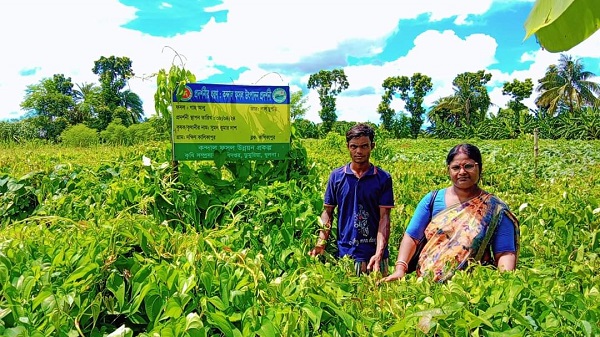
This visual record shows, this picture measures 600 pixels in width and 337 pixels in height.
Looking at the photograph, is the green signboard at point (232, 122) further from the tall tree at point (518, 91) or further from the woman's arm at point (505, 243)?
the tall tree at point (518, 91)

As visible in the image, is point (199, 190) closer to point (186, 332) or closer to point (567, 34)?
point (186, 332)

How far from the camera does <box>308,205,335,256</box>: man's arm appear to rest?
2709 millimetres

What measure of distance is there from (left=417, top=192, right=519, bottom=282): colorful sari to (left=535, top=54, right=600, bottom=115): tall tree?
32.7 meters

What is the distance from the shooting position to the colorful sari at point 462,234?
7.34 feet

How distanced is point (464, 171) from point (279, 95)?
66.2 inches

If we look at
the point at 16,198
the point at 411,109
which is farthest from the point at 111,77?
the point at 16,198

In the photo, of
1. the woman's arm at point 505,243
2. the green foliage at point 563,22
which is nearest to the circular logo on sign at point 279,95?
the woman's arm at point 505,243

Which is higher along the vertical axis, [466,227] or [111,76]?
[111,76]

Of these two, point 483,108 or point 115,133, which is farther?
point 483,108

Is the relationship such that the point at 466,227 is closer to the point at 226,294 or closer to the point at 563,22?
the point at 563,22

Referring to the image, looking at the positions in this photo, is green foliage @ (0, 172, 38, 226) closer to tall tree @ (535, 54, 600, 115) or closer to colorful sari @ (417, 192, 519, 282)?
colorful sari @ (417, 192, 519, 282)

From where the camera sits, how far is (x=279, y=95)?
357 cm

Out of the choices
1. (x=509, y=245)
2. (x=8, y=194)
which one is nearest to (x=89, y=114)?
(x=8, y=194)

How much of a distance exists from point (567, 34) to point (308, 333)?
1.29 metres
